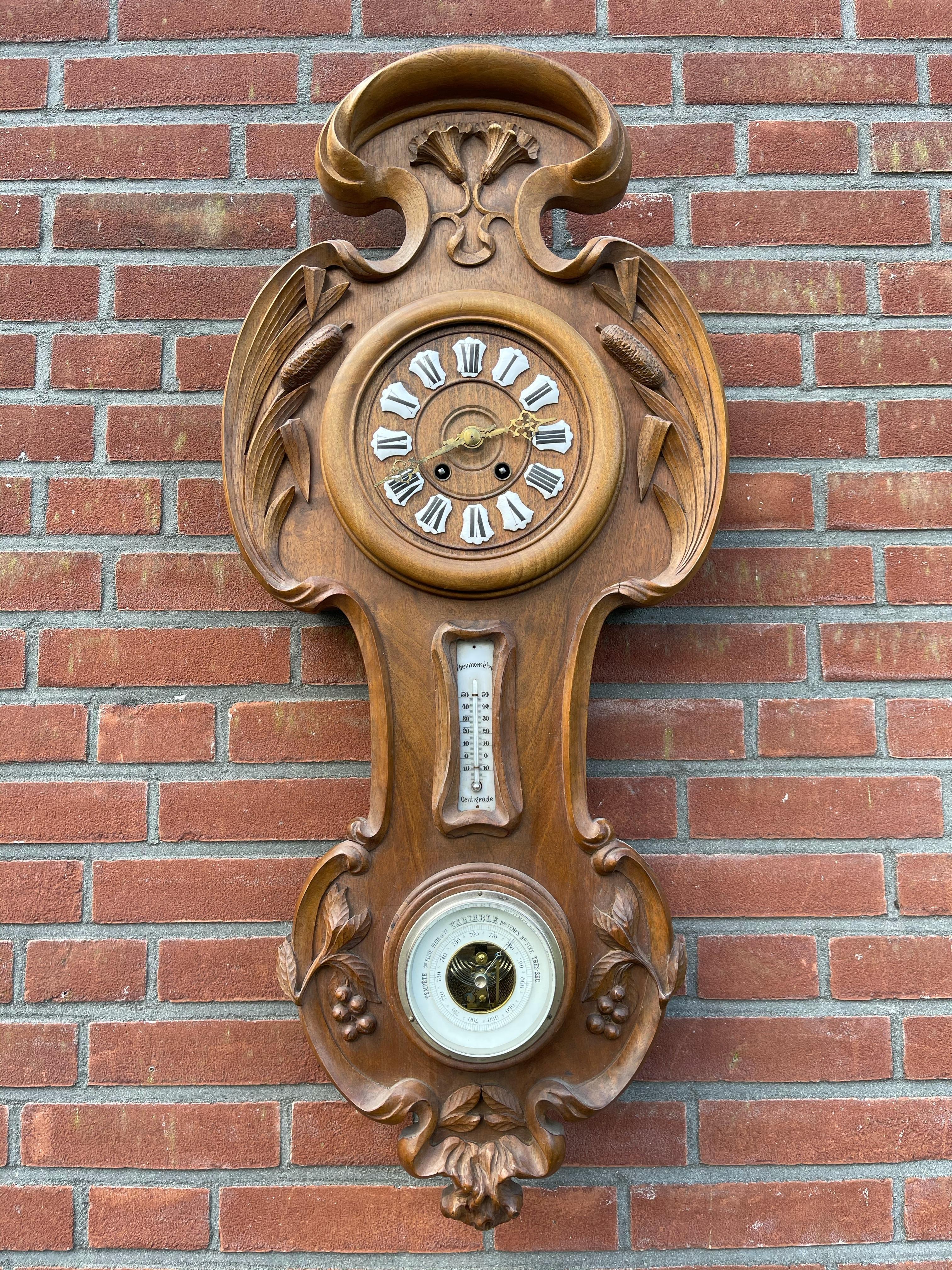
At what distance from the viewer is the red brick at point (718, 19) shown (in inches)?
59.5

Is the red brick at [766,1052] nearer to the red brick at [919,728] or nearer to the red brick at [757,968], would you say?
the red brick at [757,968]

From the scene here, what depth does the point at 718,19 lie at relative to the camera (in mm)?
1512

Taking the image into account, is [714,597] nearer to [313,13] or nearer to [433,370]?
[433,370]

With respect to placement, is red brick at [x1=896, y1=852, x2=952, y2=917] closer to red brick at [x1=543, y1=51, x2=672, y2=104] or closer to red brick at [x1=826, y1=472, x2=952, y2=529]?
red brick at [x1=826, y1=472, x2=952, y2=529]

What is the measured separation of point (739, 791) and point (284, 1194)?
0.75 metres

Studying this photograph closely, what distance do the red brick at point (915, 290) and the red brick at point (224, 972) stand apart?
1160mm

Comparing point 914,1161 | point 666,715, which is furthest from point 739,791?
point 914,1161

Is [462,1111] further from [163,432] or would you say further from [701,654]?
[163,432]

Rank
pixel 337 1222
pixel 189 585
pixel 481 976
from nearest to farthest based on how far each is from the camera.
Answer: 1. pixel 481 976
2. pixel 337 1222
3. pixel 189 585

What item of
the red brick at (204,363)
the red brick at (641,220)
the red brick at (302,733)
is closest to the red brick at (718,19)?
the red brick at (641,220)

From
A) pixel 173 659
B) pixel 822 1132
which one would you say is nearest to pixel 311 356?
pixel 173 659

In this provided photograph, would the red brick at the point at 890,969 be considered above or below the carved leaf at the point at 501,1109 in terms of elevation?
above

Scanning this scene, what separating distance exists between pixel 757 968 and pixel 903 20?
1.28 metres

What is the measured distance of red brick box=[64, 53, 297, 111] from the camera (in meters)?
1.50
